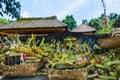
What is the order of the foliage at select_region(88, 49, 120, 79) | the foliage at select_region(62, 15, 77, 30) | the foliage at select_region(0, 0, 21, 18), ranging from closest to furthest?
the foliage at select_region(88, 49, 120, 79) < the foliage at select_region(0, 0, 21, 18) < the foliage at select_region(62, 15, 77, 30)

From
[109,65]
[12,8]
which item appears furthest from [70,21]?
[109,65]

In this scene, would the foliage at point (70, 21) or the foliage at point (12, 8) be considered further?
the foliage at point (70, 21)

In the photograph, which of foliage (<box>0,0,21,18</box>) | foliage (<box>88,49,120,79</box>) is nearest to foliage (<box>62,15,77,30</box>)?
foliage (<box>0,0,21,18</box>)

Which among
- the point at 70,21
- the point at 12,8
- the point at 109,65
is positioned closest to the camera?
the point at 109,65

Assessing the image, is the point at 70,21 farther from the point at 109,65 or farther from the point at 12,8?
the point at 109,65

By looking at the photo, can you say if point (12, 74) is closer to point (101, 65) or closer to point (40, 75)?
point (40, 75)

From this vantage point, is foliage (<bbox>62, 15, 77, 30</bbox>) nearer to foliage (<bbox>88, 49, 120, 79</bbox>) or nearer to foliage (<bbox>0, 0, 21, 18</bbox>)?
foliage (<bbox>0, 0, 21, 18</bbox>)

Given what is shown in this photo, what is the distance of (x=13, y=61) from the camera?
4566 mm

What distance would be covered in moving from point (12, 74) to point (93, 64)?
1435 mm

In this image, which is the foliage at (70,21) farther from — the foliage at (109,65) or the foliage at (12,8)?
the foliage at (109,65)

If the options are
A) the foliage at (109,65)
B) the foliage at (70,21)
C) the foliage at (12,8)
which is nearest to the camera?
the foliage at (109,65)

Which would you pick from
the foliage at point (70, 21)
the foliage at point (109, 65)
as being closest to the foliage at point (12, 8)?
the foliage at point (109, 65)

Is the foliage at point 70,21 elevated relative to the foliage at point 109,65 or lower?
lower

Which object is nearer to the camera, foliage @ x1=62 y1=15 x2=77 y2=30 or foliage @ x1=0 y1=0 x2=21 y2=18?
foliage @ x1=0 y1=0 x2=21 y2=18
